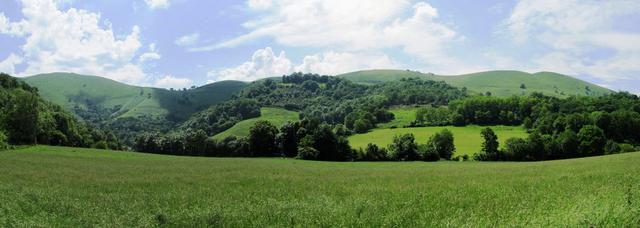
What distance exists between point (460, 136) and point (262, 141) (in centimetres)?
6524

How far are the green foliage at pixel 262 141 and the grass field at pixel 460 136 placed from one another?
34.0 meters

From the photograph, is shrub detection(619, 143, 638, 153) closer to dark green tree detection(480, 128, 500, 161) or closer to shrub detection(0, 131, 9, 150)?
dark green tree detection(480, 128, 500, 161)

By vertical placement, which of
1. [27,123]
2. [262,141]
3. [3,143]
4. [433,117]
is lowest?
[262,141]

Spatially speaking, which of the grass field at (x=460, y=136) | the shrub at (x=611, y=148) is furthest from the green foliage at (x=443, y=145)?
the shrub at (x=611, y=148)

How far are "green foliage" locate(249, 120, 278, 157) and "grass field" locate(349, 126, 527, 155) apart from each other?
111 feet

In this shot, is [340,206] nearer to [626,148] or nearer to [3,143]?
[3,143]

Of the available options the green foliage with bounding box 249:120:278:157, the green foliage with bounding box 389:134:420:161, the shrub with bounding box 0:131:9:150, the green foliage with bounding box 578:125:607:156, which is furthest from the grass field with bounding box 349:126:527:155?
the shrub with bounding box 0:131:9:150

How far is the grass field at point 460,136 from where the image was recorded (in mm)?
120725

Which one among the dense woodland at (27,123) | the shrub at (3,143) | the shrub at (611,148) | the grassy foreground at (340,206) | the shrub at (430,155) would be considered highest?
the dense woodland at (27,123)

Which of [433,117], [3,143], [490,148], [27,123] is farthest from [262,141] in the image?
[433,117]

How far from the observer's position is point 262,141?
107250 millimetres

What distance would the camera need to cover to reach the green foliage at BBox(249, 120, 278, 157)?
351ft

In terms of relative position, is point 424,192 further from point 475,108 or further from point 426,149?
point 475,108

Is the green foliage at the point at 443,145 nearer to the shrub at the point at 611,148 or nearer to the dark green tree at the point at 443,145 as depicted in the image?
the dark green tree at the point at 443,145
